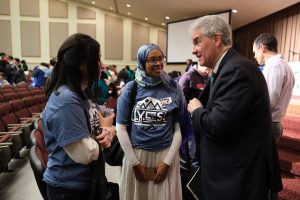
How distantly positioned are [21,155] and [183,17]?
8.29 m

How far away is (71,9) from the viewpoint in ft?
45.1

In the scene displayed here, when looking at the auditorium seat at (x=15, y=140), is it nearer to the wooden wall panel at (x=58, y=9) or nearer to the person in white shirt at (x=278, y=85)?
the person in white shirt at (x=278, y=85)

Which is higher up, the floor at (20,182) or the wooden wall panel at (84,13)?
the wooden wall panel at (84,13)

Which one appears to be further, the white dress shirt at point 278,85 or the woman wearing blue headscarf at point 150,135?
the white dress shirt at point 278,85

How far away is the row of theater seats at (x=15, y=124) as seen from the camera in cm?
278

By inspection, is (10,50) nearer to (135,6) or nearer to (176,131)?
(135,6)

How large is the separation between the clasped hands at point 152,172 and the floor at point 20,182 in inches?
61.5

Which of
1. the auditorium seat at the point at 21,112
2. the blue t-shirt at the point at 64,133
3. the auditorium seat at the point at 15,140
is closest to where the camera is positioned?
the blue t-shirt at the point at 64,133

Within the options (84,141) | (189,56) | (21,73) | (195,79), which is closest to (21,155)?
(195,79)

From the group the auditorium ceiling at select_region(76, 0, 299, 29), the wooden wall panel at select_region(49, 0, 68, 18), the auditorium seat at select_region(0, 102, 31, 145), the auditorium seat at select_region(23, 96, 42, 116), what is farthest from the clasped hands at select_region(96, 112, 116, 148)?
the wooden wall panel at select_region(49, 0, 68, 18)

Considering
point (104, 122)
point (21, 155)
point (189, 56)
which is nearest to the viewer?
point (104, 122)

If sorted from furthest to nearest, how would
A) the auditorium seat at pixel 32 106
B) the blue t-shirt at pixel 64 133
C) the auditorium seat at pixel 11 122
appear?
1. the auditorium seat at pixel 32 106
2. the auditorium seat at pixel 11 122
3. the blue t-shirt at pixel 64 133

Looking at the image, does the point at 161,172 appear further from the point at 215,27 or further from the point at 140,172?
the point at 215,27

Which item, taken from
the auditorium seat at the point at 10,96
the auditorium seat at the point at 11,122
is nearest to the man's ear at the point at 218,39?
the auditorium seat at the point at 11,122
